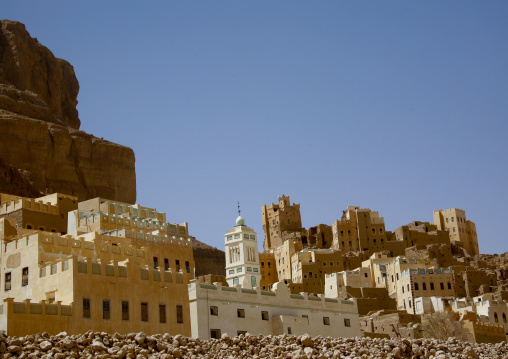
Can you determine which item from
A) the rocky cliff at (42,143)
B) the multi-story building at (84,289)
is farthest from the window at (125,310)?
the rocky cliff at (42,143)

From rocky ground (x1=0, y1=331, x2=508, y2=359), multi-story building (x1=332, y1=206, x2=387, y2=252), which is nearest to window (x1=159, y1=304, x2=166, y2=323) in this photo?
rocky ground (x1=0, y1=331, x2=508, y2=359)

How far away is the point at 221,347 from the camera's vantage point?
3503 centimetres

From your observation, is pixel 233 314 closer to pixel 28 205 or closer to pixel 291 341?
pixel 291 341

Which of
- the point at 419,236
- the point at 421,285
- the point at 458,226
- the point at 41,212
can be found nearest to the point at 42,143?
the point at 41,212

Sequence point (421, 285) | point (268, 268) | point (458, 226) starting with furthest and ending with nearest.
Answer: point (458, 226)
point (268, 268)
point (421, 285)

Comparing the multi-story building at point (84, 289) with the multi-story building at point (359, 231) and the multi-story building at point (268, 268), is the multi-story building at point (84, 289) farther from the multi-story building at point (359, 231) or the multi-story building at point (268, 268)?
the multi-story building at point (359, 231)

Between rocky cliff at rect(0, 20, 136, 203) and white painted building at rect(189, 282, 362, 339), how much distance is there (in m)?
49.6

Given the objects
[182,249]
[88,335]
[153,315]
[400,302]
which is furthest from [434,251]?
[88,335]

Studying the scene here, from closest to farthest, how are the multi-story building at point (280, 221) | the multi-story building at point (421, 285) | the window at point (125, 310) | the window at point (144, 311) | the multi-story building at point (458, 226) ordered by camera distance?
1. the window at point (125, 310)
2. the window at point (144, 311)
3. the multi-story building at point (421, 285)
4. the multi-story building at point (458, 226)
5. the multi-story building at point (280, 221)

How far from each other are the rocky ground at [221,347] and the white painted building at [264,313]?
8927mm

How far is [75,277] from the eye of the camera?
38.8 m

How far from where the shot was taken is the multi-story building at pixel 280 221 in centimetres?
12406

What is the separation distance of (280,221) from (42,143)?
38019 mm

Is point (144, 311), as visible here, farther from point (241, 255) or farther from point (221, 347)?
point (241, 255)
